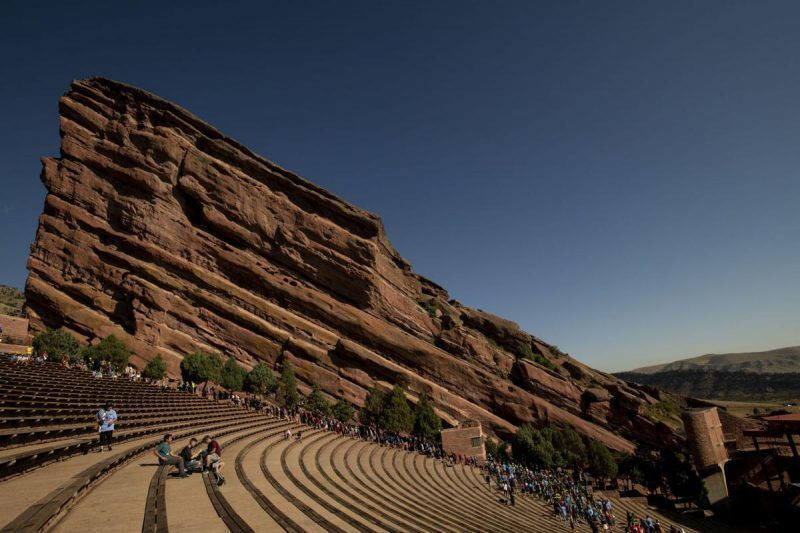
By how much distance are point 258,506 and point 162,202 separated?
49686 mm

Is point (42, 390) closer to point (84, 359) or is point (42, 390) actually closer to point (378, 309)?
point (84, 359)

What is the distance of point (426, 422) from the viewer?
4203 centimetres

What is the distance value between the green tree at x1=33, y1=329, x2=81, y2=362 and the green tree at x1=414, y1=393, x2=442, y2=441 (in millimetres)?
33038

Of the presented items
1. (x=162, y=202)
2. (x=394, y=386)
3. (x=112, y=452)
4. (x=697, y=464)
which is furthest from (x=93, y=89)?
(x=697, y=464)

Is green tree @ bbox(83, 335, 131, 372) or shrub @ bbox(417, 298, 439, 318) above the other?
shrub @ bbox(417, 298, 439, 318)

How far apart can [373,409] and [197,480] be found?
108 feet

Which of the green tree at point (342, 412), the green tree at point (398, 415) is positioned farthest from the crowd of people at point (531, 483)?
the green tree at point (342, 412)

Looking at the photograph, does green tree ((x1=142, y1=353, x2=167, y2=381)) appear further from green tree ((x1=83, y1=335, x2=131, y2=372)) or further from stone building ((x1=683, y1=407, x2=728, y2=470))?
stone building ((x1=683, y1=407, x2=728, y2=470))

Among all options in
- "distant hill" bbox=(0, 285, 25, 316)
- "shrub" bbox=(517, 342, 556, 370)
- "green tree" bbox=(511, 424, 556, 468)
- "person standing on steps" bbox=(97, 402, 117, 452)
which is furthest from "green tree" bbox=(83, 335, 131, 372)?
"distant hill" bbox=(0, 285, 25, 316)

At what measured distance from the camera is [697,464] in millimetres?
39750

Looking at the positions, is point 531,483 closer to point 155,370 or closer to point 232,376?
point 232,376

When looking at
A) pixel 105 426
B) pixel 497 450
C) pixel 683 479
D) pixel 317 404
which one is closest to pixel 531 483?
pixel 497 450

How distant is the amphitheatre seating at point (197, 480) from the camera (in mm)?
8023

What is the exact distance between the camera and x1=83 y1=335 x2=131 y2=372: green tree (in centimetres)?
3694
